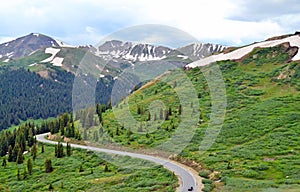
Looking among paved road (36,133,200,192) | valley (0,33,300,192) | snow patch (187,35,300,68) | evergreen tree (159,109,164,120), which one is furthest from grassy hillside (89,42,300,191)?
snow patch (187,35,300,68)

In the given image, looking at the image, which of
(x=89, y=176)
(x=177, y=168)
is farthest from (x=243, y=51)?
(x=89, y=176)

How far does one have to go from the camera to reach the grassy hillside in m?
53.5

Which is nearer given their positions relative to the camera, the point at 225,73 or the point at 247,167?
the point at 247,167

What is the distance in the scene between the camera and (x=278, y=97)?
3770 inches

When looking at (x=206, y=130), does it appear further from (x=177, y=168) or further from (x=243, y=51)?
(x=243, y=51)

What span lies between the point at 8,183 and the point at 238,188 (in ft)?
156

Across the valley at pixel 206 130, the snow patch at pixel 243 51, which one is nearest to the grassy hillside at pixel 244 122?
the valley at pixel 206 130

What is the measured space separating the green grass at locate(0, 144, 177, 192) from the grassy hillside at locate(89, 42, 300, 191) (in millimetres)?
8492

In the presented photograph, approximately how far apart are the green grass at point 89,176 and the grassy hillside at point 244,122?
8492mm

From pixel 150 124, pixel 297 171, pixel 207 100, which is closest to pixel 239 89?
pixel 207 100

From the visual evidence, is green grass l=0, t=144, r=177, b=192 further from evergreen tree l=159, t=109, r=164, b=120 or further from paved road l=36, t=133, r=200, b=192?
evergreen tree l=159, t=109, r=164, b=120

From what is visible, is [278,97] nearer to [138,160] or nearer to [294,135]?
[294,135]

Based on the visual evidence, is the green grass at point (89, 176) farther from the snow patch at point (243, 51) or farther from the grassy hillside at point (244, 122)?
the snow patch at point (243, 51)

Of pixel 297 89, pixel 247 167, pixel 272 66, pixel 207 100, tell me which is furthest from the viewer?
pixel 272 66
